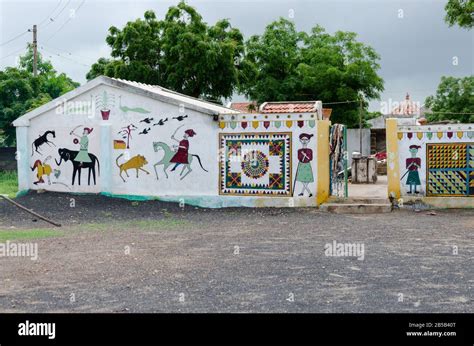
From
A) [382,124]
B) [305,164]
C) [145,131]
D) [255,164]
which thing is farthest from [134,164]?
[382,124]

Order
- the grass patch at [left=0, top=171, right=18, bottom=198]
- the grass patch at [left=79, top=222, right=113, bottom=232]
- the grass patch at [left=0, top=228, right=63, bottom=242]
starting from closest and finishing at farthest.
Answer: the grass patch at [left=0, top=228, right=63, bottom=242] → the grass patch at [left=79, top=222, right=113, bottom=232] → the grass patch at [left=0, top=171, right=18, bottom=198]

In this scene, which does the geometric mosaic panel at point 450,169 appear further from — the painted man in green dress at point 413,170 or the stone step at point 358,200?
the stone step at point 358,200

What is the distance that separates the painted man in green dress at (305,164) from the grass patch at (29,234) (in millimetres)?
6579

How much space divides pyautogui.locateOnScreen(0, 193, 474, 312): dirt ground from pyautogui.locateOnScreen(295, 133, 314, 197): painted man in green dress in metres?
1.32

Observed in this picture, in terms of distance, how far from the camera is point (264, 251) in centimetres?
1030

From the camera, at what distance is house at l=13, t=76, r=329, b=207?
1662 cm

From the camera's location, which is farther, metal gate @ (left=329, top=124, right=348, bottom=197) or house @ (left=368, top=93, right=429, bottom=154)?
house @ (left=368, top=93, right=429, bottom=154)

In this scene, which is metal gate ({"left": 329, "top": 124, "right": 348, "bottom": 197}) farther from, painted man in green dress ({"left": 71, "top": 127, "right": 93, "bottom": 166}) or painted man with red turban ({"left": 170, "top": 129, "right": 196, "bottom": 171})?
painted man in green dress ({"left": 71, "top": 127, "right": 93, "bottom": 166})

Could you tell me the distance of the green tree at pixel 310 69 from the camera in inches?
1468

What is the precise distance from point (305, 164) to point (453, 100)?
112ft

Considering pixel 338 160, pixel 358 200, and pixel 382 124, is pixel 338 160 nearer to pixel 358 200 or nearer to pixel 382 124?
pixel 358 200

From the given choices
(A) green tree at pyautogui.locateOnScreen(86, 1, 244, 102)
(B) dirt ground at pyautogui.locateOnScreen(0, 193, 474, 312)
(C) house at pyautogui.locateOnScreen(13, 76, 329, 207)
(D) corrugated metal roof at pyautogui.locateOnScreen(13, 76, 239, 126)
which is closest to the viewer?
(B) dirt ground at pyautogui.locateOnScreen(0, 193, 474, 312)

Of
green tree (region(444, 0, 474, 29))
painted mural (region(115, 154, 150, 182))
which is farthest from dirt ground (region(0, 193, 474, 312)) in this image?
green tree (region(444, 0, 474, 29))
